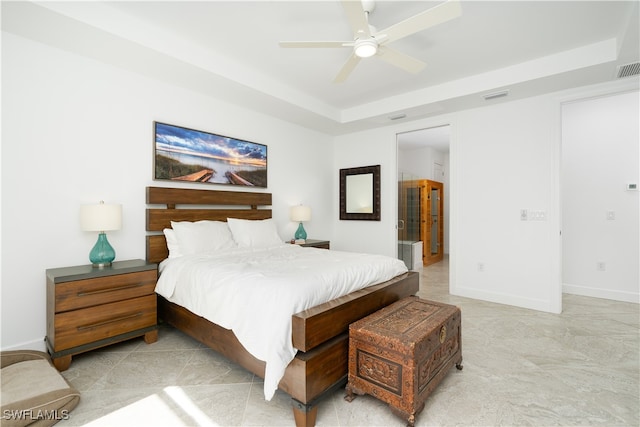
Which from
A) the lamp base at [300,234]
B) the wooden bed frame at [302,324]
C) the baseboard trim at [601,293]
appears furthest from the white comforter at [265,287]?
the baseboard trim at [601,293]

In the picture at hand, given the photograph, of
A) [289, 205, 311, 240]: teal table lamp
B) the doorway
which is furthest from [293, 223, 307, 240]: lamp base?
the doorway

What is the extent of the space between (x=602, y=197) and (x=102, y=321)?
6.08 metres

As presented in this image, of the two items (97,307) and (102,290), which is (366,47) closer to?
(102,290)

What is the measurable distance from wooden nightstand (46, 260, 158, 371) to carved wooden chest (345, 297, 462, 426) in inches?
75.5

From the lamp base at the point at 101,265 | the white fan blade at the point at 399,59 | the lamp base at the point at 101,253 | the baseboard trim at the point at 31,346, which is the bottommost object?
the baseboard trim at the point at 31,346

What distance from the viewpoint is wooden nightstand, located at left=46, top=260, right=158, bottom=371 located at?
224cm

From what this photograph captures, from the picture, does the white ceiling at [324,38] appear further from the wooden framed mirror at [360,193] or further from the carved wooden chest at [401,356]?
the carved wooden chest at [401,356]

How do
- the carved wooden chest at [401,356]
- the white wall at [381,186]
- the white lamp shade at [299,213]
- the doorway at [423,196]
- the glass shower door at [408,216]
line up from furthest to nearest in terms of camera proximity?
the doorway at [423,196] → the glass shower door at [408,216] → the white wall at [381,186] → the white lamp shade at [299,213] → the carved wooden chest at [401,356]

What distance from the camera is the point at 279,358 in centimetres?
163

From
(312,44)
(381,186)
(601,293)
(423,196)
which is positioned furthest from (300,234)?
(601,293)

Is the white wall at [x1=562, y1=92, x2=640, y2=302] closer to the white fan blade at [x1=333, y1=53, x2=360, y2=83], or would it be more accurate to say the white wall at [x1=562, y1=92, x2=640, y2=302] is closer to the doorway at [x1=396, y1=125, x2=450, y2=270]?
the doorway at [x1=396, y1=125, x2=450, y2=270]

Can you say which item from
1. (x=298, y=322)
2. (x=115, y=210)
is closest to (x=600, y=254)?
(x=298, y=322)

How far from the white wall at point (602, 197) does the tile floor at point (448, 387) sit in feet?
4.54

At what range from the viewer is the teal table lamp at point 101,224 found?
2518mm
